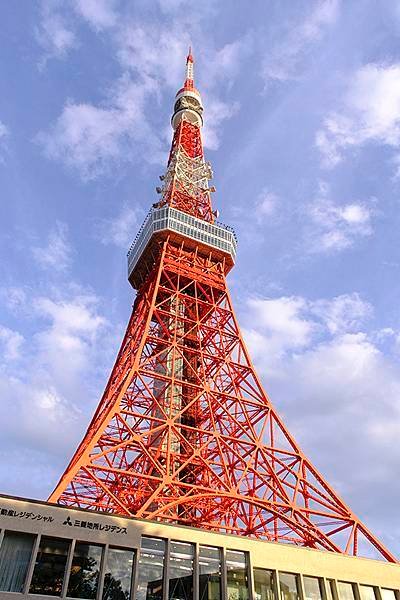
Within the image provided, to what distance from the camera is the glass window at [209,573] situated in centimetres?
1389

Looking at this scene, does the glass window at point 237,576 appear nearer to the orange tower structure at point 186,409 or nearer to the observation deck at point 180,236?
the orange tower structure at point 186,409

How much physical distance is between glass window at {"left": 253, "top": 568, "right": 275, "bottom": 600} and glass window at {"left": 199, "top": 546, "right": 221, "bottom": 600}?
124 centimetres

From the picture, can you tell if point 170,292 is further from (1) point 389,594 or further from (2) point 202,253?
(1) point 389,594

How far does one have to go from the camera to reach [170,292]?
88.2 feet

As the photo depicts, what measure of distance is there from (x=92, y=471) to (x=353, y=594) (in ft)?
31.7

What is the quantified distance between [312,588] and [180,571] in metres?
4.69

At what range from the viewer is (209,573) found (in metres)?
14.2

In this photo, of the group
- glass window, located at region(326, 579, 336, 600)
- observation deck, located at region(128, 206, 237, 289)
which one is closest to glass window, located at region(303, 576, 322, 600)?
glass window, located at region(326, 579, 336, 600)

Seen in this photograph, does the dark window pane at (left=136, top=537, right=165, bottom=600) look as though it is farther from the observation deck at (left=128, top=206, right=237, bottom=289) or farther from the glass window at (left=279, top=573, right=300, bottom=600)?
the observation deck at (left=128, top=206, right=237, bottom=289)

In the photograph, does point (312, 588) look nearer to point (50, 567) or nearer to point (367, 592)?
point (367, 592)

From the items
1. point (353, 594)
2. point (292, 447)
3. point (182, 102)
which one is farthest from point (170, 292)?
point (182, 102)

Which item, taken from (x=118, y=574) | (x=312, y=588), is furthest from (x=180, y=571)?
(x=312, y=588)

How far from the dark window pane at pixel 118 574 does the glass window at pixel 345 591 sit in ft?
23.9

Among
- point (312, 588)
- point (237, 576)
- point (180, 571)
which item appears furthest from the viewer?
point (312, 588)
